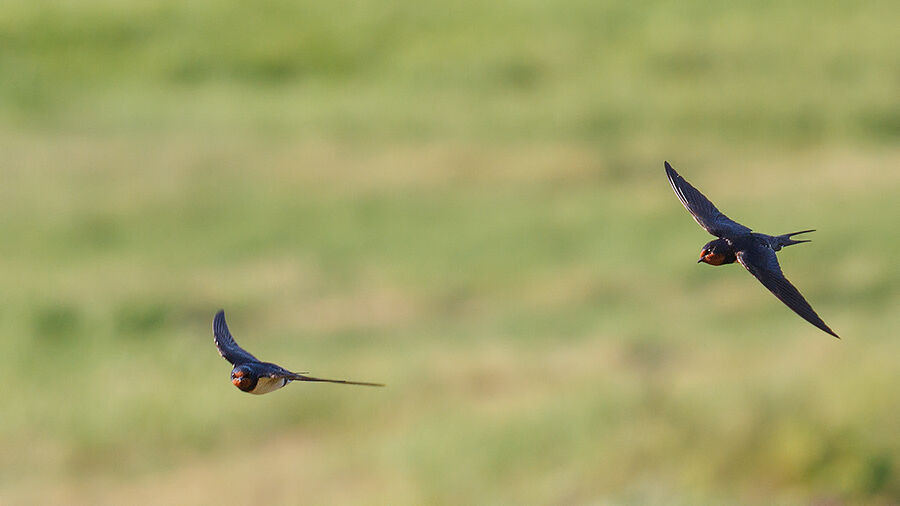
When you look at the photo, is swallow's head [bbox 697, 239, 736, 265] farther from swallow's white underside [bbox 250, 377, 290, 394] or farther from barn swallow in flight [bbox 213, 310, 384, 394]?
swallow's white underside [bbox 250, 377, 290, 394]

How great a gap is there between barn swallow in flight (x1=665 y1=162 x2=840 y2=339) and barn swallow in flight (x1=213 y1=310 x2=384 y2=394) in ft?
5.07

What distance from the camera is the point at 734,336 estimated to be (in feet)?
105

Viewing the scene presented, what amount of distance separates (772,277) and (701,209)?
122 centimetres

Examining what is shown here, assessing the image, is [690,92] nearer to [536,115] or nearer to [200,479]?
[536,115]

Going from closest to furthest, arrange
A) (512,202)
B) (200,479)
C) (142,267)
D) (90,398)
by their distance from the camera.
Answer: (200,479)
(90,398)
(142,267)
(512,202)

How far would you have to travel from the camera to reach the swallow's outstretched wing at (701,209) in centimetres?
716

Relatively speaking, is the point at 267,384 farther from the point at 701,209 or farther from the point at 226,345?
the point at 701,209

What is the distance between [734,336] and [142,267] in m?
14.5

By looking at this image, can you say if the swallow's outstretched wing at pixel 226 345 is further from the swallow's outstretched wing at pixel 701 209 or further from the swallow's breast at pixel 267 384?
the swallow's outstretched wing at pixel 701 209

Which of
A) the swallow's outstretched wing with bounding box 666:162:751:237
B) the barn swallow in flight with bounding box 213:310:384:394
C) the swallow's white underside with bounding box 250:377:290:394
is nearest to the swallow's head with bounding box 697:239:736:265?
the swallow's outstretched wing with bounding box 666:162:751:237

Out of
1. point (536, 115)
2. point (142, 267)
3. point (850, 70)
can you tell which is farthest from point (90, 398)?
point (850, 70)

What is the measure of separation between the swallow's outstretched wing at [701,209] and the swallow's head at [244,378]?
2.04m

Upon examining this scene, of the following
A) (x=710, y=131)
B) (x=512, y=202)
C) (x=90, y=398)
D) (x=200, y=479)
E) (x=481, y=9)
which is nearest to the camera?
(x=200, y=479)

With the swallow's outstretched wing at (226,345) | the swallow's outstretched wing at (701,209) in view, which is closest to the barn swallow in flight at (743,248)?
the swallow's outstretched wing at (701,209)
